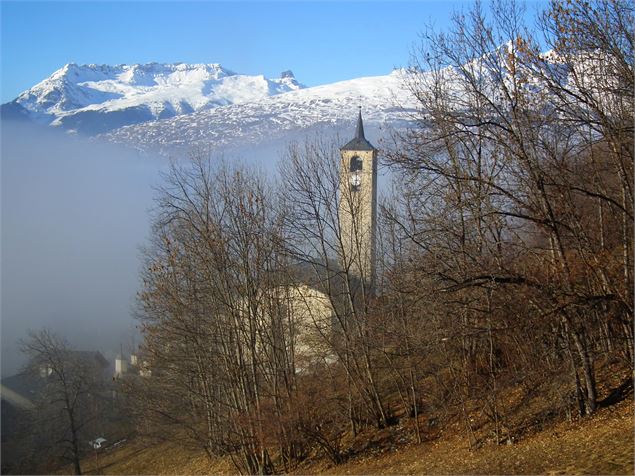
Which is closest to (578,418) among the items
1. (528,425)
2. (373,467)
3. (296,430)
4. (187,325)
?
(528,425)

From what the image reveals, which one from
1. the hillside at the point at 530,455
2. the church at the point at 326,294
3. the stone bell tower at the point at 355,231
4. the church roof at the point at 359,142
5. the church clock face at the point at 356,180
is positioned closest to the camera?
the hillside at the point at 530,455

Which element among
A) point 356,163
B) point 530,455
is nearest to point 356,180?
point 356,163

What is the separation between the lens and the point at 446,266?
1252 cm

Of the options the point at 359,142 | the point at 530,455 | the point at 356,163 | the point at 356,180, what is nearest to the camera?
the point at 530,455

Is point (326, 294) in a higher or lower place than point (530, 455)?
higher

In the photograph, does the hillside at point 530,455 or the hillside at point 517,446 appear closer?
the hillside at point 530,455

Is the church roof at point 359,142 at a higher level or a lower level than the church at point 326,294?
higher

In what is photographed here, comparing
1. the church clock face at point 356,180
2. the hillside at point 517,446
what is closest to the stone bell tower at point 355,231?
the church clock face at point 356,180

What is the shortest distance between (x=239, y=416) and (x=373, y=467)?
3.56 metres

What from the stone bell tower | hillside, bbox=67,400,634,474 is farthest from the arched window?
hillside, bbox=67,400,634,474

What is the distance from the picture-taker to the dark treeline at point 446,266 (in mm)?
11086

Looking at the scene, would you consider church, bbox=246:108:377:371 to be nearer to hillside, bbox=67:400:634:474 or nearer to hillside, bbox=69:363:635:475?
hillside, bbox=69:363:635:475

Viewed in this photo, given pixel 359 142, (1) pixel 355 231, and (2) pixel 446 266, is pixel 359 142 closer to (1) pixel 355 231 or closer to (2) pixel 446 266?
(1) pixel 355 231

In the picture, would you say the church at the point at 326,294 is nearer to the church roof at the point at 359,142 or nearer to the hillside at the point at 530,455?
the hillside at the point at 530,455
